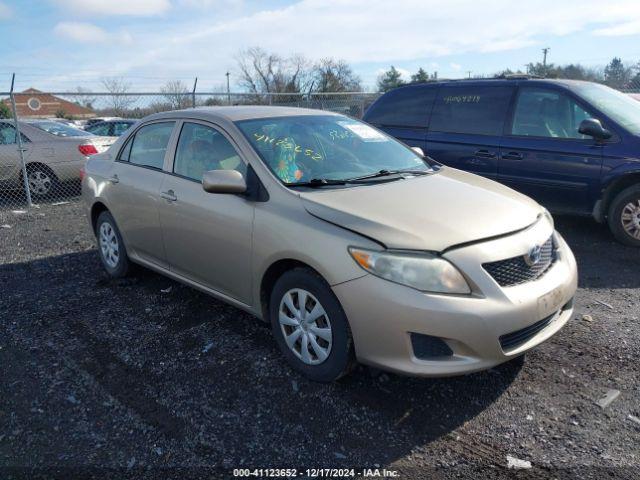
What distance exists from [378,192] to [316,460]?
1691 millimetres

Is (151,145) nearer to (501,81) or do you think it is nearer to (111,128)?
(501,81)

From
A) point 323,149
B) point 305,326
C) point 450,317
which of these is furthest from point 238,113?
point 450,317

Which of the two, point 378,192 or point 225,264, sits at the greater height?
point 378,192

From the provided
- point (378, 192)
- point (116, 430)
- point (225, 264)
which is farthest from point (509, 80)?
point (116, 430)

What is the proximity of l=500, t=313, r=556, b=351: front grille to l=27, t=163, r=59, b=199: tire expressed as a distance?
9.32 meters

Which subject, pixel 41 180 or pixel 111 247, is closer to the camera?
pixel 111 247

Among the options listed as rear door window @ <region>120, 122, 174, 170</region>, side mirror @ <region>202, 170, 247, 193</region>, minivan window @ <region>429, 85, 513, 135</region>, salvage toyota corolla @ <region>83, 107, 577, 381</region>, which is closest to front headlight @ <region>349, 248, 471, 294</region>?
salvage toyota corolla @ <region>83, 107, 577, 381</region>

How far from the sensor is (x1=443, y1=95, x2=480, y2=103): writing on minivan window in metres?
6.87

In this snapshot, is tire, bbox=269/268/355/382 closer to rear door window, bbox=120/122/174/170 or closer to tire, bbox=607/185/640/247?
rear door window, bbox=120/122/174/170

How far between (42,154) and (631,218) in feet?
30.9

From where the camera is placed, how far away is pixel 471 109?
6.88 m

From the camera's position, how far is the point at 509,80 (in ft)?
21.9

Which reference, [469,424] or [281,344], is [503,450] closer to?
[469,424]

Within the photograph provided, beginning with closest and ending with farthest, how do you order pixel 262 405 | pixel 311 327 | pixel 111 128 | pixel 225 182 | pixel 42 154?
pixel 262 405
pixel 311 327
pixel 225 182
pixel 42 154
pixel 111 128
